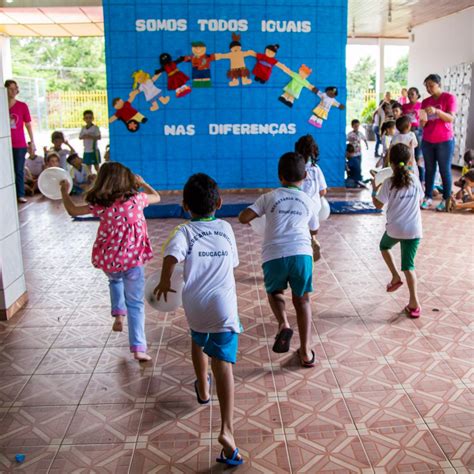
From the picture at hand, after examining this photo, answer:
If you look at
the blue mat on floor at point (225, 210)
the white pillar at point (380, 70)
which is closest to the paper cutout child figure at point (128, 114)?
the blue mat on floor at point (225, 210)

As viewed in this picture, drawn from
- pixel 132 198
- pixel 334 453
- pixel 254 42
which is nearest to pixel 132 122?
pixel 254 42

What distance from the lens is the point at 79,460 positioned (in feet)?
8.55

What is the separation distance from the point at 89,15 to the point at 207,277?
1123 cm

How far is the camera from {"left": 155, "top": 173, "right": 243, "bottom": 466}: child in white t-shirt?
2.55 metres

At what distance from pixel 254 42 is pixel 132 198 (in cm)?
620

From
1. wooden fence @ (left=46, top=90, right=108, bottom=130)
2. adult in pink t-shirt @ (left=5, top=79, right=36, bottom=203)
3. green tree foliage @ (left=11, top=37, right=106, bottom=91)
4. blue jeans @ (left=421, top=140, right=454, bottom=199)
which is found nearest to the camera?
blue jeans @ (left=421, top=140, right=454, bottom=199)

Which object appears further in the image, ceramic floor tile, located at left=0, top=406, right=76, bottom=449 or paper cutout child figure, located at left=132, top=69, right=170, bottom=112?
paper cutout child figure, located at left=132, top=69, right=170, bottom=112

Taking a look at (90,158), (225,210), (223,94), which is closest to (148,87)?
(223,94)

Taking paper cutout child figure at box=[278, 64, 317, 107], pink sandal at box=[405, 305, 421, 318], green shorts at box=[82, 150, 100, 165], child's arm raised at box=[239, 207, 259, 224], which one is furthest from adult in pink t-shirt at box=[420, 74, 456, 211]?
green shorts at box=[82, 150, 100, 165]

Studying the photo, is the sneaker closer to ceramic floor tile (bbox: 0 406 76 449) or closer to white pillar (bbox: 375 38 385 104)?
ceramic floor tile (bbox: 0 406 76 449)

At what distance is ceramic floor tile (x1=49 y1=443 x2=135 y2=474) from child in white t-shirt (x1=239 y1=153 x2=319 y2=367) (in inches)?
43.4

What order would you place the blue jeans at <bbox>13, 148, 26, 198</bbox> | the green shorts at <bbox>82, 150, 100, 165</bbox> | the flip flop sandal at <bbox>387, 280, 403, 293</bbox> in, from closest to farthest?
the flip flop sandal at <bbox>387, 280, 403, 293</bbox> → the blue jeans at <bbox>13, 148, 26, 198</bbox> → the green shorts at <bbox>82, 150, 100, 165</bbox>

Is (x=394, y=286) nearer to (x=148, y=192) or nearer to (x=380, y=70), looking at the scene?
(x=148, y=192)

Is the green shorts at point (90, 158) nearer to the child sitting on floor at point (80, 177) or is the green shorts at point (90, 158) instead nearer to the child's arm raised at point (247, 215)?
the child sitting on floor at point (80, 177)
